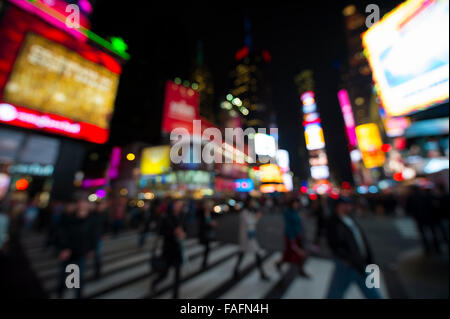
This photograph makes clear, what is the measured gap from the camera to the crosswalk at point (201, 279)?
11.1 feet

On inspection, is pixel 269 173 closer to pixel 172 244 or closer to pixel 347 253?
pixel 172 244

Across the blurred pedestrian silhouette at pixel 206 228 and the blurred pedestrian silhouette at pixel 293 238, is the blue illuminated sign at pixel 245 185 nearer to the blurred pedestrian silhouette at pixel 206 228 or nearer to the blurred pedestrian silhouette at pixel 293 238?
the blurred pedestrian silhouette at pixel 206 228

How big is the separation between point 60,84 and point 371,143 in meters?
35.2

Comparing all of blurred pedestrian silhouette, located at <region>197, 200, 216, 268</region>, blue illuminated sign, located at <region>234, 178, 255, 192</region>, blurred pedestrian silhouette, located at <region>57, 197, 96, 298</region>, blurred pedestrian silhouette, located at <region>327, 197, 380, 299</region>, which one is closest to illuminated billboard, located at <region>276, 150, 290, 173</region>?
blue illuminated sign, located at <region>234, 178, 255, 192</region>

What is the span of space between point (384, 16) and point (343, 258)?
12.3ft

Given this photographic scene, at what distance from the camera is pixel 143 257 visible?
565 cm

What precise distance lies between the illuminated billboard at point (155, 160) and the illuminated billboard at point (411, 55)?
34.6ft

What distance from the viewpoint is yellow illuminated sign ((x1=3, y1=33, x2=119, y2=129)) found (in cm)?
327

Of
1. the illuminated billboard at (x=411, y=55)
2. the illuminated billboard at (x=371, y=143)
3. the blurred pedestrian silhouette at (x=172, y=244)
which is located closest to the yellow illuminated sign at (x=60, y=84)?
the blurred pedestrian silhouette at (x=172, y=244)

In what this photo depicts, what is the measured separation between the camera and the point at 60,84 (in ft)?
12.1

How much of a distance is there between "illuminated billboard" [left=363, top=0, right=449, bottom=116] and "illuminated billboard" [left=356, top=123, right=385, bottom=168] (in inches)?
1208

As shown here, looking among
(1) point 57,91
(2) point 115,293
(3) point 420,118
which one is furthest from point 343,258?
(1) point 57,91
